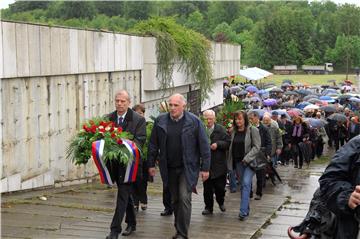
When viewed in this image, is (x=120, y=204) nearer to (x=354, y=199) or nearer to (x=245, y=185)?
(x=245, y=185)

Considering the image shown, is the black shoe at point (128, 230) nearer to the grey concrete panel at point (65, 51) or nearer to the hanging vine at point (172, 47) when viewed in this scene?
the grey concrete panel at point (65, 51)

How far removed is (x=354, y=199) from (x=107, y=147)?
395 centimetres

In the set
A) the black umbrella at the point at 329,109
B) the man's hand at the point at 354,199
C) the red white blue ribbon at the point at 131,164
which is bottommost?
the black umbrella at the point at 329,109

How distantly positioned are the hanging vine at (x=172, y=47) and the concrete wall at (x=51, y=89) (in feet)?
3.70

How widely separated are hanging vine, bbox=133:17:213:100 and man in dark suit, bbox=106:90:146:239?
858 centimetres

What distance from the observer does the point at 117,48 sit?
13.8 meters

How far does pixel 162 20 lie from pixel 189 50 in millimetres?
1191

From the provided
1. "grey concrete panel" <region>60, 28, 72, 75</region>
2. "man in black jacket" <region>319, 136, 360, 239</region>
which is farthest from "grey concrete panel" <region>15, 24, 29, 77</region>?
"man in black jacket" <region>319, 136, 360, 239</region>

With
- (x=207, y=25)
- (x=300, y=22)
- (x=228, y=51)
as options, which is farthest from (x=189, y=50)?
(x=207, y=25)

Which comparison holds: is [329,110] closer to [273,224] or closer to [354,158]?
[273,224]

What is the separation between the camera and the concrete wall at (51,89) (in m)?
9.25

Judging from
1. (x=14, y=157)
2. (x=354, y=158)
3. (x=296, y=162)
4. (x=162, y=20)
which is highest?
(x=162, y=20)

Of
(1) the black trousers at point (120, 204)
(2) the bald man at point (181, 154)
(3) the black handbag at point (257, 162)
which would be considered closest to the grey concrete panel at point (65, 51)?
(3) the black handbag at point (257, 162)

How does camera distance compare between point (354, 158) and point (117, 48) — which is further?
point (117, 48)
